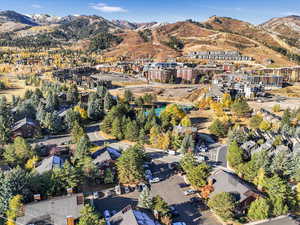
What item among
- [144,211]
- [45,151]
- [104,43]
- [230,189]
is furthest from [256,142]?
[104,43]

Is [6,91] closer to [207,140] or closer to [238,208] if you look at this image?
[207,140]

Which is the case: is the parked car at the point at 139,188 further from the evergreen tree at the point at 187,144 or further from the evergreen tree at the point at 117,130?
the evergreen tree at the point at 117,130

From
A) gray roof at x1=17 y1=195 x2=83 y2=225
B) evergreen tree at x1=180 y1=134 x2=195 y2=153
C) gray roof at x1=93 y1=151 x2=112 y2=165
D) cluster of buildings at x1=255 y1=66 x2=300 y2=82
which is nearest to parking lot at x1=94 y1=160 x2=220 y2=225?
gray roof at x1=17 y1=195 x2=83 y2=225

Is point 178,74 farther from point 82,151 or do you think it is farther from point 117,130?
point 82,151

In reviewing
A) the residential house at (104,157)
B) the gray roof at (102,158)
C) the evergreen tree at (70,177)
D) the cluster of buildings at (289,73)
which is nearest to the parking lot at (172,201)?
the evergreen tree at (70,177)

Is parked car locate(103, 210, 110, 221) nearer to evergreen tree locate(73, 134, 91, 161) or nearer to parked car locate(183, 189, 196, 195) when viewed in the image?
parked car locate(183, 189, 196, 195)
